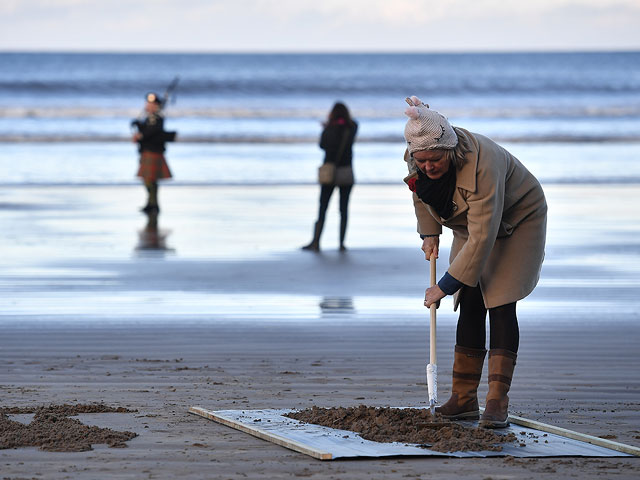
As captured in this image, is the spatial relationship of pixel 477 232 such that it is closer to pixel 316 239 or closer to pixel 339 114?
pixel 316 239

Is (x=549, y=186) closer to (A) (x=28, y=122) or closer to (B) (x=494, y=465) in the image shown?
(B) (x=494, y=465)

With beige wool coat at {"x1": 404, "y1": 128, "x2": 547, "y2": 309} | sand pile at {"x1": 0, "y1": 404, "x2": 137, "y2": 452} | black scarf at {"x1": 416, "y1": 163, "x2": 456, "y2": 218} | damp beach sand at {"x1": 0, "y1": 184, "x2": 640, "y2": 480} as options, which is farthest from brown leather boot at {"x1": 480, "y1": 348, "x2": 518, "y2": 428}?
sand pile at {"x1": 0, "y1": 404, "x2": 137, "y2": 452}

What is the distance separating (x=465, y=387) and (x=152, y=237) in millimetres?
8282

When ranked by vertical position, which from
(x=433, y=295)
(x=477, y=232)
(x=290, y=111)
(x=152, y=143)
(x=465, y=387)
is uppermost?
A: (x=290, y=111)

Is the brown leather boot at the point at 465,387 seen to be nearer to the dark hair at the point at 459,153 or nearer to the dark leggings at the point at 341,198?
the dark hair at the point at 459,153

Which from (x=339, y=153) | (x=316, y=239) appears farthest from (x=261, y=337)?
(x=339, y=153)

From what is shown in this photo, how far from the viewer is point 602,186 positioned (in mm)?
19812

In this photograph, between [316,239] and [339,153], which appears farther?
[339,153]

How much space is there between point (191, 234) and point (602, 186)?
8.96 meters

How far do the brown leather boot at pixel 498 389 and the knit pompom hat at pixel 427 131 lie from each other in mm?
1013

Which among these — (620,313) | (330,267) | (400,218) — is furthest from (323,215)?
(620,313)

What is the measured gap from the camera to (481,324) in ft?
17.6

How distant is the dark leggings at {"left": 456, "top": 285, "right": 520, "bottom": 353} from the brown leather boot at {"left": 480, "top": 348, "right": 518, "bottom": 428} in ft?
0.14

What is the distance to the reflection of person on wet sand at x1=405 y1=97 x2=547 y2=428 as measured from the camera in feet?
15.9
